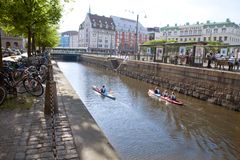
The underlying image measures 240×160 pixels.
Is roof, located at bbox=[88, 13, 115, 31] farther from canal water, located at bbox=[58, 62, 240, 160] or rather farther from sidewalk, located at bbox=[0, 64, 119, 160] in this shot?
sidewalk, located at bbox=[0, 64, 119, 160]

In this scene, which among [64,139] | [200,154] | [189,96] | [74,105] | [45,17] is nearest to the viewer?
[64,139]

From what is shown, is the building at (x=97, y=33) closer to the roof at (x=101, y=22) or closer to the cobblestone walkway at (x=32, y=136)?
A: the roof at (x=101, y=22)

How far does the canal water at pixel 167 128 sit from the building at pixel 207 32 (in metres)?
76.7

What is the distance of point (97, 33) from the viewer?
10725 cm

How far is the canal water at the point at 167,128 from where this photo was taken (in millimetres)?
9984

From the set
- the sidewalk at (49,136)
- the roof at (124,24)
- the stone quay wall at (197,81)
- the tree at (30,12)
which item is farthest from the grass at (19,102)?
the roof at (124,24)

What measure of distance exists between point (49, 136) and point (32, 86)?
4918 millimetres

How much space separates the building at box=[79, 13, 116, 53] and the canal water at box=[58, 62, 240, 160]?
8910 centimetres

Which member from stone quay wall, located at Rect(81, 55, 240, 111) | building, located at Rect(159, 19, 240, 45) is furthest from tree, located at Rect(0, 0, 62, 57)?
building, located at Rect(159, 19, 240, 45)

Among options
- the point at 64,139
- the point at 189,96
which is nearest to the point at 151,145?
the point at 64,139

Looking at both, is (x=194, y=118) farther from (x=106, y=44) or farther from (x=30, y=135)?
(x=106, y=44)

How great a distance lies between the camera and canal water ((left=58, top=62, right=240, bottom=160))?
9984 mm

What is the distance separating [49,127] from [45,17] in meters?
11.7

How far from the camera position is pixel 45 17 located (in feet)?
53.3
